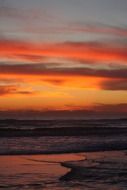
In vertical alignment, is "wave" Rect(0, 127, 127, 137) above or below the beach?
above

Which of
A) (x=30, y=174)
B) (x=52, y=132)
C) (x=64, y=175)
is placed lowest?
(x=64, y=175)

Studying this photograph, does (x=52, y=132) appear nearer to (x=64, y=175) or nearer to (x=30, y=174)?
(x=64, y=175)

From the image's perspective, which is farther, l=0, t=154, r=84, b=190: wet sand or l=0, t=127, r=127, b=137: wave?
l=0, t=127, r=127, b=137: wave

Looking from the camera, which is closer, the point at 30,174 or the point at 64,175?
the point at 30,174

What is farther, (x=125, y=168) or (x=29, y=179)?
(x=125, y=168)

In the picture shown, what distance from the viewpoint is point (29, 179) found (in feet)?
49.8

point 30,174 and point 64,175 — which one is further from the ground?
point 30,174

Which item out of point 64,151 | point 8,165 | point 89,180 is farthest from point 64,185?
point 64,151

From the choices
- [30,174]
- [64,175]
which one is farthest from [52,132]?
[30,174]

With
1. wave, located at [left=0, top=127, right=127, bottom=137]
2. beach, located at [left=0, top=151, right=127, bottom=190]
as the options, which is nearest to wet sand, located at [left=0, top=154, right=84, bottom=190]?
beach, located at [left=0, top=151, right=127, bottom=190]

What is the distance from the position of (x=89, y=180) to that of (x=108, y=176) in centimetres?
119

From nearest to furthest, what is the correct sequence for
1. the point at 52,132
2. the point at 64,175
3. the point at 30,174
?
the point at 30,174 < the point at 64,175 < the point at 52,132

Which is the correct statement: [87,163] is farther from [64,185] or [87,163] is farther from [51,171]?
[64,185]

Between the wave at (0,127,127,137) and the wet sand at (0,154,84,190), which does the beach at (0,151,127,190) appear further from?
the wave at (0,127,127,137)
